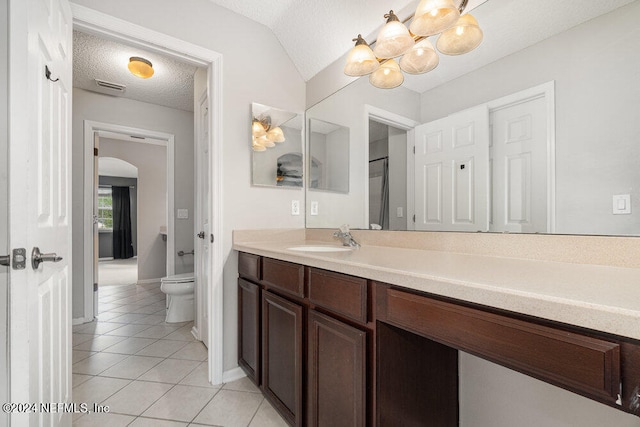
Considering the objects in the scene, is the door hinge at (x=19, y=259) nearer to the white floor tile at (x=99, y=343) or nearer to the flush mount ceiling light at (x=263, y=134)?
the flush mount ceiling light at (x=263, y=134)

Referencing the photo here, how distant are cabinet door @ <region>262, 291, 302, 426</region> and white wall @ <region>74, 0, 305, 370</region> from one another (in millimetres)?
465

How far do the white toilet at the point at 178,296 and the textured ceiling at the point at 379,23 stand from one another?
2265mm

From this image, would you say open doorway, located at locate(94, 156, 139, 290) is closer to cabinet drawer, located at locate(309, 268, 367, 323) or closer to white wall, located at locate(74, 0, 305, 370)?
white wall, located at locate(74, 0, 305, 370)

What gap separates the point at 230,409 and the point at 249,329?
0.41 meters

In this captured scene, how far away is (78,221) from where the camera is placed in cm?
294

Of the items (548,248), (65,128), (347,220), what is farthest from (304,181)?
(548,248)

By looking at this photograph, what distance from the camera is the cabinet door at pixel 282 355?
1271mm

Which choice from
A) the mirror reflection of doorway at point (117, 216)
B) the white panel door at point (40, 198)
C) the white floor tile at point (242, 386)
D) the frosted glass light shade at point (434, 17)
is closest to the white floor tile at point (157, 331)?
the white floor tile at point (242, 386)

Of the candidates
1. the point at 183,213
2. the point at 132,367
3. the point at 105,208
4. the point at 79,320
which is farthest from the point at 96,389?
the point at 105,208

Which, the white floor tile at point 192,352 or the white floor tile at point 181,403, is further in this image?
the white floor tile at point 192,352

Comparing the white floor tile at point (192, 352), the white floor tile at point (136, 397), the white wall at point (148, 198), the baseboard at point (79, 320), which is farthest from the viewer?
the white wall at point (148, 198)

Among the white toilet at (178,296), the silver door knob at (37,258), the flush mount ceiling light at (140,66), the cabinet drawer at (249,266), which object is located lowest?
the white toilet at (178,296)

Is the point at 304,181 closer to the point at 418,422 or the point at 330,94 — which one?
the point at 330,94

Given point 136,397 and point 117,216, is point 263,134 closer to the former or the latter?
point 136,397
